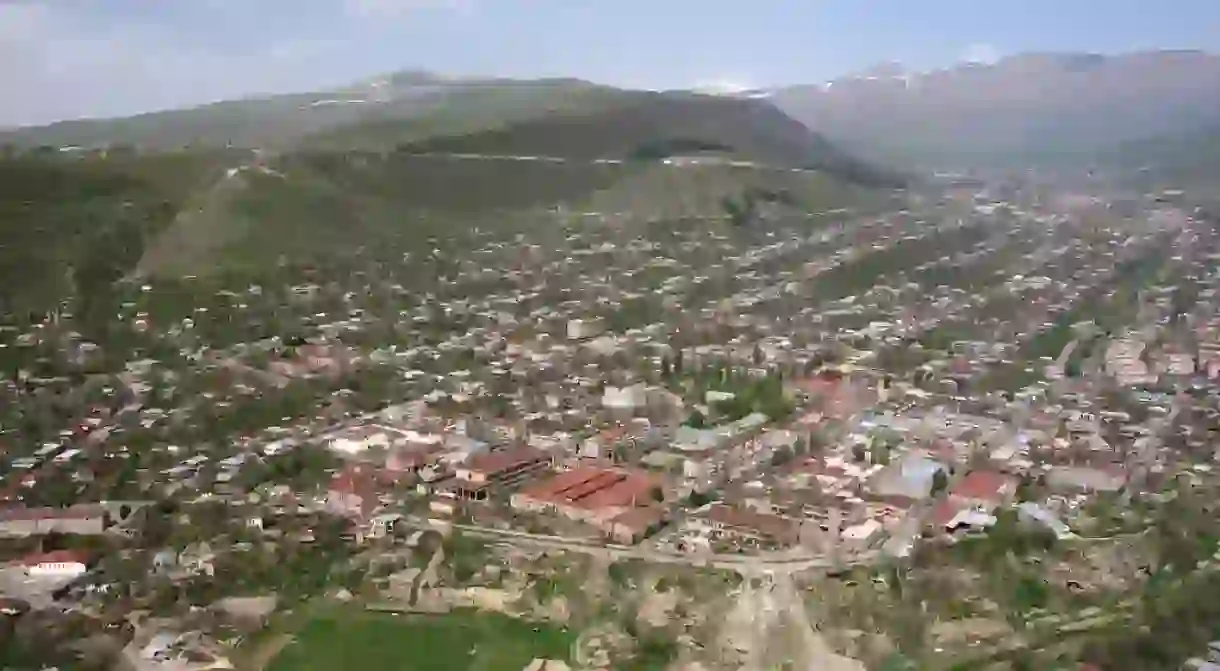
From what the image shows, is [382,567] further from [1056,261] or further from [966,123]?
[966,123]

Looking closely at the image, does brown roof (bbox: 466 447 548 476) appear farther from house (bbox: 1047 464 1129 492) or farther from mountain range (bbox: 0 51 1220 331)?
mountain range (bbox: 0 51 1220 331)

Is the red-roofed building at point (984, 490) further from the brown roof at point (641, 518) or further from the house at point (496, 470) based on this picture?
the house at point (496, 470)

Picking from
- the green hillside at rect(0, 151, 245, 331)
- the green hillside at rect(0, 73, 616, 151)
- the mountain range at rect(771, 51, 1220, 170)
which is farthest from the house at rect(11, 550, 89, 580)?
the mountain range at rect(771, 51, 1220, 170)

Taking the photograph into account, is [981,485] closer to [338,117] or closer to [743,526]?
[743,526]

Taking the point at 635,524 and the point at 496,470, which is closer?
the point at 635,524

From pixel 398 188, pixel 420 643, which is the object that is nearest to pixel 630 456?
pixel 420 643
